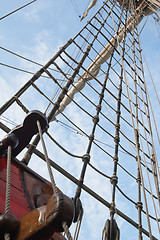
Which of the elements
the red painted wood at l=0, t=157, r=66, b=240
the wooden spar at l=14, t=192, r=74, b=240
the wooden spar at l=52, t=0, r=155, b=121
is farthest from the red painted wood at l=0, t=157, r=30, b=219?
the wooden spar at l=52, t=0, r=155, b=121

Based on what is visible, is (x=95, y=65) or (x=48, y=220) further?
(x=95, y=65)

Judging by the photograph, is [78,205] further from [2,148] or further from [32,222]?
[32,222]

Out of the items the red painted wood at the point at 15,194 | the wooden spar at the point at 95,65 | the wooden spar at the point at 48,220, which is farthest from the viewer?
the wooden spar at the point at 95,65

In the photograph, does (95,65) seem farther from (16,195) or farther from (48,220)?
(48,220)

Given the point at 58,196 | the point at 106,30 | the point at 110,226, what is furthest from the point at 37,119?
the point at 106,30

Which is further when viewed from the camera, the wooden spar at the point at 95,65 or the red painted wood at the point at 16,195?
the wooden spar at the point at 95,65

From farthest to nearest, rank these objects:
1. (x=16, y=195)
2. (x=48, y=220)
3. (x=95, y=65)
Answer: (x=95, y=65)
(x=16, y=195)
(x=48, y=220)

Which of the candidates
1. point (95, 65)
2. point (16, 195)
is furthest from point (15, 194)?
point (95, 65)

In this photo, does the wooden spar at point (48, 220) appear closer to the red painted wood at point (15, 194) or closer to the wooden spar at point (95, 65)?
the red painted wood at point (15, 194)

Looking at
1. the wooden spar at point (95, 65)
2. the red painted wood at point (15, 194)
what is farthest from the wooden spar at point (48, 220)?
the wooden spar at point (95, 65)

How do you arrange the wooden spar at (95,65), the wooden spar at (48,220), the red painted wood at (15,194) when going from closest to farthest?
the wooden spar at (48,220) < the red painted wood at (15,194) < the wooden spar at (95,65)

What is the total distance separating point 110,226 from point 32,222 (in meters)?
1.34

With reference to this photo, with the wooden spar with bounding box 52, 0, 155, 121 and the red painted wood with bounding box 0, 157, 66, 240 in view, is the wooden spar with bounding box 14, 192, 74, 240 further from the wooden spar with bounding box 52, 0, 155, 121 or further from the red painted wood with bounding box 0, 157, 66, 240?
the wooden spar with bounding box 52, 0, 155, 121

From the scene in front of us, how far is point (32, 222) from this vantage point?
32.8 inches
